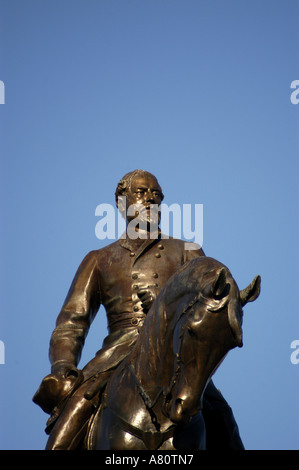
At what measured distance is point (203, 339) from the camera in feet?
28.7

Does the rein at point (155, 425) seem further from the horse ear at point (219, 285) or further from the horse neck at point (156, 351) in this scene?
the horse ear at point (219, 285)

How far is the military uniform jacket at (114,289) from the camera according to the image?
11492 millimetres

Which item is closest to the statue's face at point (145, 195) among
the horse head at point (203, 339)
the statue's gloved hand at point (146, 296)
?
the statue's gloved hand at point (146, 296)

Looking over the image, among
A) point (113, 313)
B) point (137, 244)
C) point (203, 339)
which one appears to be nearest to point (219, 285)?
point (203, 339)

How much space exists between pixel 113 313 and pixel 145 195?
174 centimetres

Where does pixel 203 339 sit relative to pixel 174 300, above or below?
below

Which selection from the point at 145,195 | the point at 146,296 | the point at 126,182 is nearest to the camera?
the point at 146,296

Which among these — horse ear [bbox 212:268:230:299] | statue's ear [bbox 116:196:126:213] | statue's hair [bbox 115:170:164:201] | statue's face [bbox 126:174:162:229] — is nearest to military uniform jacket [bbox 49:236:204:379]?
statue's face [bbox 126:174:162:229]

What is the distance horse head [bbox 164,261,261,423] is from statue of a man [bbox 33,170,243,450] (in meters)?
1.85

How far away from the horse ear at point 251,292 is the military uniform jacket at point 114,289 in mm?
2343

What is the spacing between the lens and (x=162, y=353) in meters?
9.41

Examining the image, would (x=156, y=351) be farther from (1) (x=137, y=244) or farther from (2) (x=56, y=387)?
(1) (x=137, y=244)
